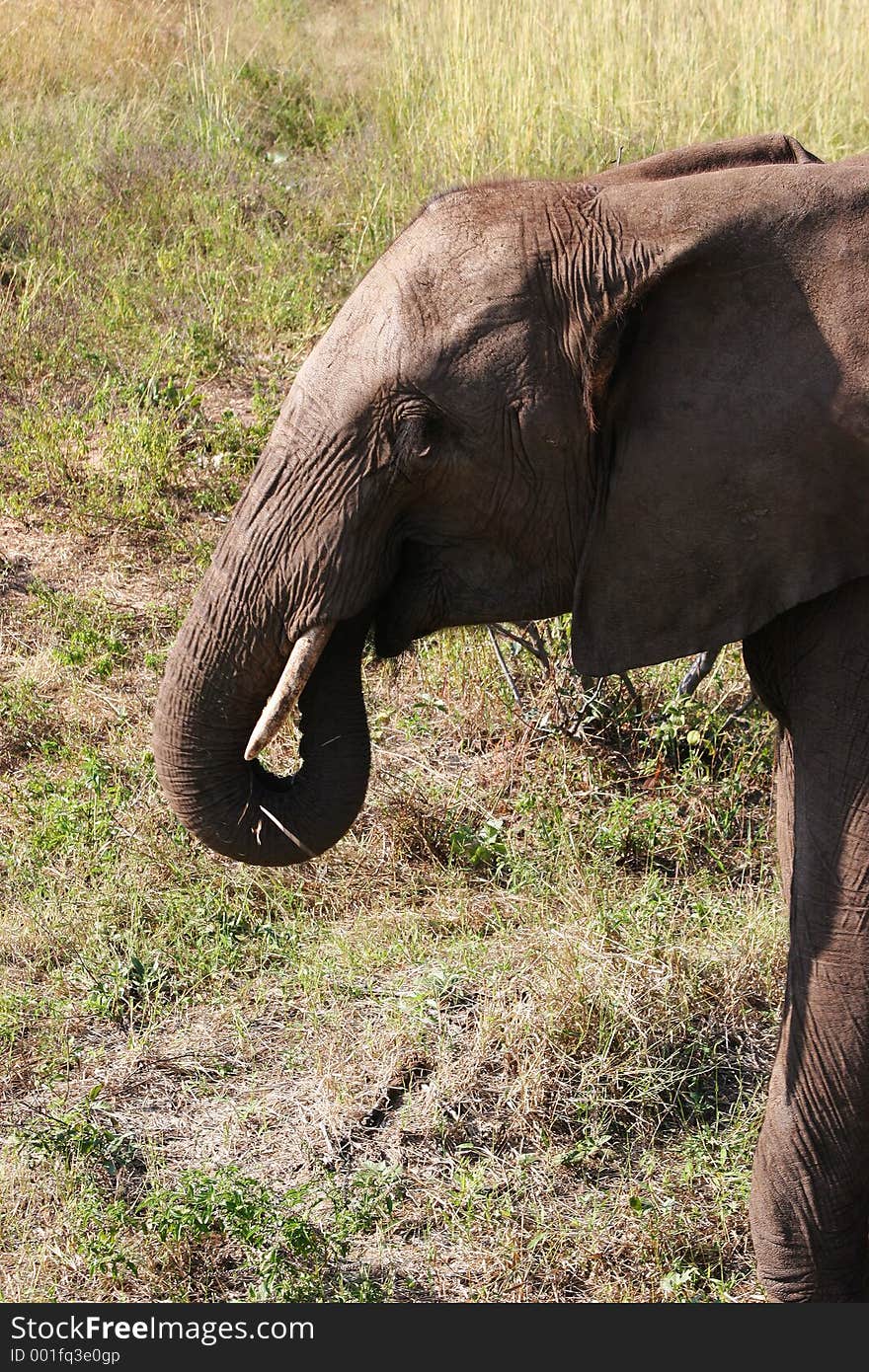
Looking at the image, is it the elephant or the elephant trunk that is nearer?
the elephant

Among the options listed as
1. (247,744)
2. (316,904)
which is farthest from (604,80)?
(247,744)

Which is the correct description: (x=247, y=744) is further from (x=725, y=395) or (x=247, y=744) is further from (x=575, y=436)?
(x=725, y=395)

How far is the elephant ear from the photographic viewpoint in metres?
2.73

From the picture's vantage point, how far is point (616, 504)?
2867mm

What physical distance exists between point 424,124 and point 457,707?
471 cm

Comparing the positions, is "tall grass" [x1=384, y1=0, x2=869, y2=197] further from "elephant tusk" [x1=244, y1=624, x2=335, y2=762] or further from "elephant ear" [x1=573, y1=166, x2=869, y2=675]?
"elephant tusk" [x1=244, y1=624, x2=335, y2=762]

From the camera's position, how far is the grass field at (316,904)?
3.78 metres

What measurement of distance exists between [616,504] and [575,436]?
0.45ft

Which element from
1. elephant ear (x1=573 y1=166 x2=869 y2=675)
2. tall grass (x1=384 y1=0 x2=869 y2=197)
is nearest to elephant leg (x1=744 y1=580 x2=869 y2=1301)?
elephant ear (x1=573 y1=166 x2=869 y2=675)

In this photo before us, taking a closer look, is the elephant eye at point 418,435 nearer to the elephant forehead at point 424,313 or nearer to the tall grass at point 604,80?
the elephant forehead at point 424,313

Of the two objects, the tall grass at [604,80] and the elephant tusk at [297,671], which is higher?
the tall grass at [604,80]

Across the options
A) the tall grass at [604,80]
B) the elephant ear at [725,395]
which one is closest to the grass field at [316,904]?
the tall grass at [604,80]

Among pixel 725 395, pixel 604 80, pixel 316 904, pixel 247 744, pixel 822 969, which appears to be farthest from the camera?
pixel 604 80

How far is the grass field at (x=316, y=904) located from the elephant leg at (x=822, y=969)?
626mm
